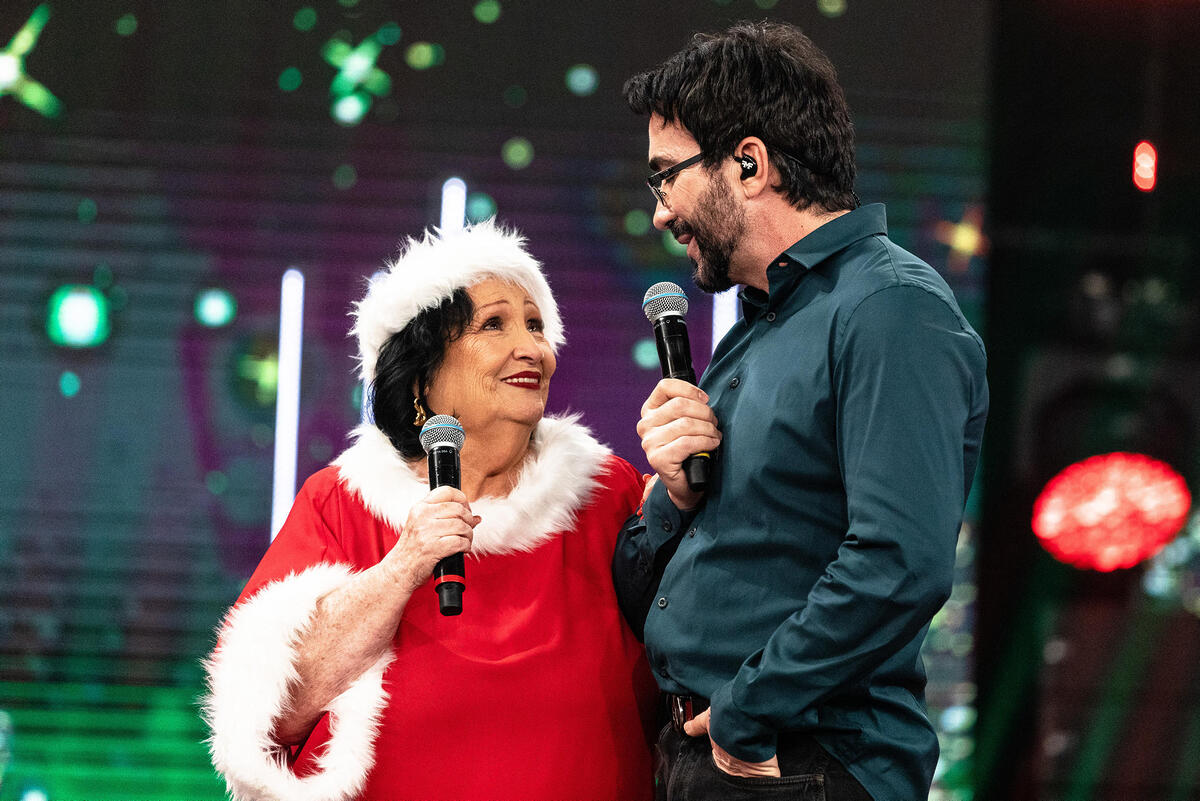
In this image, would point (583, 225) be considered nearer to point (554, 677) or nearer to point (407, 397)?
point (407, 397)

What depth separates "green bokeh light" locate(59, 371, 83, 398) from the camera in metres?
3.33

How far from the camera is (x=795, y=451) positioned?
1.50m

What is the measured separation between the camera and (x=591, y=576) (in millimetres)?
2139

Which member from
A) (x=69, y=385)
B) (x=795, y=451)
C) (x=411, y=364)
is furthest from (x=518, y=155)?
(x=795, y=451)

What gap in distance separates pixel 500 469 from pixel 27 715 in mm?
2005

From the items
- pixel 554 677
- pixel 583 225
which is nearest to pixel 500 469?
pixel 554 677

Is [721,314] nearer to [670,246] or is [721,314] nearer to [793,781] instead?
[670,246]

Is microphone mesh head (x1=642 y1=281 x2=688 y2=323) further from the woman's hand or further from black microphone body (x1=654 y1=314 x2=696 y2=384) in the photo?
the woman's hand

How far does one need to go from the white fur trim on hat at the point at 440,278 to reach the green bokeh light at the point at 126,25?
5.52ft

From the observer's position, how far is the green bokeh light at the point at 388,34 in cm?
341

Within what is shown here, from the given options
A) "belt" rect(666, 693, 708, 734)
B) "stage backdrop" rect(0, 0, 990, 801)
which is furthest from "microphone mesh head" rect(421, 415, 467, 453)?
"stage backdrop" rect(0, 0, 990, 801)

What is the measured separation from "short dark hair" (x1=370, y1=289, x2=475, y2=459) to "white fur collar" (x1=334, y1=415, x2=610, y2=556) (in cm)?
4

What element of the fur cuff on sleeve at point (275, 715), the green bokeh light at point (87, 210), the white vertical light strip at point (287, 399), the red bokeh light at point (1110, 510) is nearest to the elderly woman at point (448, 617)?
the fur cuff on sleeve at point (275, 715)

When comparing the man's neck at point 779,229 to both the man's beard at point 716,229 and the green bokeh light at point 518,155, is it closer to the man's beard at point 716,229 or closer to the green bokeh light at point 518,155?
the man's beard at point 716,229
